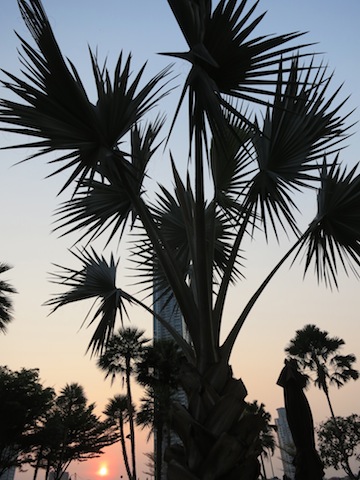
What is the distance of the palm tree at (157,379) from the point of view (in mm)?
16438

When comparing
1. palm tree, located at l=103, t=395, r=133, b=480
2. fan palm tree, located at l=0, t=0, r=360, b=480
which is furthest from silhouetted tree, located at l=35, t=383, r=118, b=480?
fan palm tree, located at l=0, t=0, r=360, b=480

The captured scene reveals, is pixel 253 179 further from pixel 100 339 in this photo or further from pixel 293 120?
pixel 100 339

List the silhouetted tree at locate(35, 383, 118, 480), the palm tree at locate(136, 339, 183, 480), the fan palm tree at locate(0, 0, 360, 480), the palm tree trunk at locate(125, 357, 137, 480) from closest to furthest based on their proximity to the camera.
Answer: the fan palm tree at locate(0, 0, 360, 480) → the palm tree at locate(136, 339, 183, 480) → the palm tree trunk at locate(125, 357, 137, 480) → the silhouetted tree at locate(35, 383, 118, 480)

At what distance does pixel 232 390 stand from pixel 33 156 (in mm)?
2695

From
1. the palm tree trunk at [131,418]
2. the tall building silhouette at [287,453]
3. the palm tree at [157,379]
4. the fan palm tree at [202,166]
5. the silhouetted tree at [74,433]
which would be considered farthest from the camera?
the silhouetted tree at [74,433]

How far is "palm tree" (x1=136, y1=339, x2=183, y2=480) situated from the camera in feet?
53.9

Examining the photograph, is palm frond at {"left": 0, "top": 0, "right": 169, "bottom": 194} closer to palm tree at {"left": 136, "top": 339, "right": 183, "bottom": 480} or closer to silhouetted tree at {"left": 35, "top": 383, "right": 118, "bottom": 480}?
palm tree at {"left": 136, "top": 339, "right": 183, "bottom": 480}

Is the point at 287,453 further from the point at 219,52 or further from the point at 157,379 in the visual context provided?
the point at 219,52

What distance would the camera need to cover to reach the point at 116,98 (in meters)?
3.22

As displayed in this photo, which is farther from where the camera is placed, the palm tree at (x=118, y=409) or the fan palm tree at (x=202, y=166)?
the palm tree at (x=118, y=409)

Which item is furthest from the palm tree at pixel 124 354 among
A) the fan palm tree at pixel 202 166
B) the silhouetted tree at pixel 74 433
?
the fan palm tree at pixel 202 166

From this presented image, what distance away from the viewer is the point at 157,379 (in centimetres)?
1752

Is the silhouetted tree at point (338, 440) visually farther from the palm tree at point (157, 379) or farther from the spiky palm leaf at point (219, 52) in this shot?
the spiky palm leaf at point (219, 52)

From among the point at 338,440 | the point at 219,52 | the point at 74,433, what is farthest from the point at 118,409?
the point at 219,52
